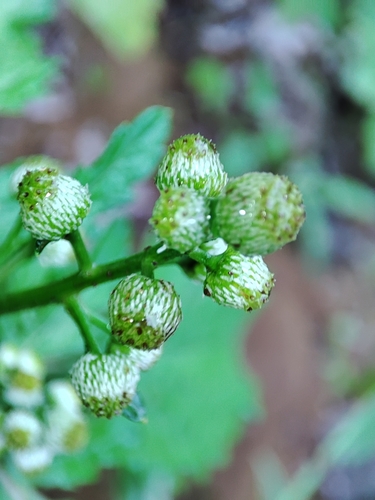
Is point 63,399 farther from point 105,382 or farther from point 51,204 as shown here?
point 51,204

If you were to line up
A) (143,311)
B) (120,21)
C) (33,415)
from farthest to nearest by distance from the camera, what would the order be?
(120,21), (33,415), (143,311)

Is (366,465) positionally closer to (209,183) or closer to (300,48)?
(300,48)

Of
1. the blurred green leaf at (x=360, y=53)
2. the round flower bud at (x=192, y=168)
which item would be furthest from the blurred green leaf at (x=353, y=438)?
the round flower bud at (x=192, y=168)

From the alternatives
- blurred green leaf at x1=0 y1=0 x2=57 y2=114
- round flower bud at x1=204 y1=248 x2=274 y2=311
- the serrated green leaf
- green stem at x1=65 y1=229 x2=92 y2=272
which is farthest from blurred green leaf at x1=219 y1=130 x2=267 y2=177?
round flower bud at x1=204 y1=248 x2=274 y2=311

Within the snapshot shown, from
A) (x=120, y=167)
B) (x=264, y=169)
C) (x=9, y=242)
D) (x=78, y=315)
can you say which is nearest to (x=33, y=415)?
(x=9, y=242)

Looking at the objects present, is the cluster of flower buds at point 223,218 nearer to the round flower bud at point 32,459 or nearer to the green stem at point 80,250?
the green stem at point 80,250

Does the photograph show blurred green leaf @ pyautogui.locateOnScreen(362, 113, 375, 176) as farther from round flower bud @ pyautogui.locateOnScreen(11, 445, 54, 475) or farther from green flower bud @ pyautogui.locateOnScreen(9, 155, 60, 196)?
round flower bud @ pyautogui.locateOnScreen(11, 445, 54, 475)
